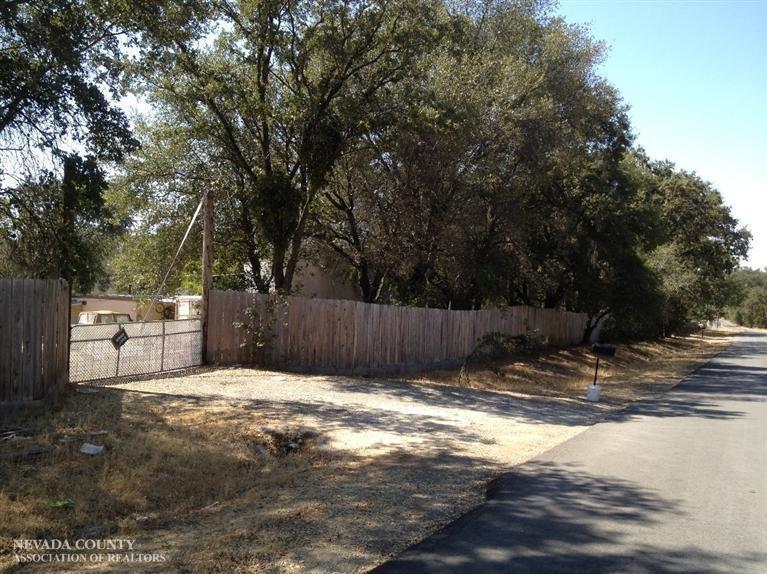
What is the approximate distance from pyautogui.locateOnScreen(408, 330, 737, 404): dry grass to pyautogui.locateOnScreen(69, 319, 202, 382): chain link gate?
19.2 feet

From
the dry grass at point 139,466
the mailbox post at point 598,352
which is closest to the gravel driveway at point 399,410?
the mailbox post at point 598,352

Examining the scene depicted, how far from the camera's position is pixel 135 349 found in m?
13.1

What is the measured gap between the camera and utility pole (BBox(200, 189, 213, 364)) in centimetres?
1527

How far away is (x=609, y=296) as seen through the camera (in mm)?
28875

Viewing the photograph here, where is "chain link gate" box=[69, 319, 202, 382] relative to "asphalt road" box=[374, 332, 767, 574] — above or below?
above

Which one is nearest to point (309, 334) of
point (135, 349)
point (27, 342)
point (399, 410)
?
point (135, 349)

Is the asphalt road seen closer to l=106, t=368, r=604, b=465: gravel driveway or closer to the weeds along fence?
l=106, t=368, r=604, b=465: gravel driveway

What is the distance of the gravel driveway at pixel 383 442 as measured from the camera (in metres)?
5.33

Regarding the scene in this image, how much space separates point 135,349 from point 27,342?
4.32 metres

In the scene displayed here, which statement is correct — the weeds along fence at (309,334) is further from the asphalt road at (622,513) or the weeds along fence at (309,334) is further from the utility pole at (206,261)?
the asphalt road at (622,513)

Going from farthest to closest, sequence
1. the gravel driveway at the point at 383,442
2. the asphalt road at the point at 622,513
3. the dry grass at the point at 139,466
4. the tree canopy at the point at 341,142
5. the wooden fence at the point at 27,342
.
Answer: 1. the tree canopy at the point at 341,142
2. the wooden fence at the point at 27,342
3. the dry grass at the point at 139,466
4. the gravel driveway at the point at 383,442
5. the asphalt road at the point at 622,513

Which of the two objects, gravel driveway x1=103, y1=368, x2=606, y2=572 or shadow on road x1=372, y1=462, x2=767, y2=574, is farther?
Result: gravel driveway x1=103, y1=368, x2=606, y2=572

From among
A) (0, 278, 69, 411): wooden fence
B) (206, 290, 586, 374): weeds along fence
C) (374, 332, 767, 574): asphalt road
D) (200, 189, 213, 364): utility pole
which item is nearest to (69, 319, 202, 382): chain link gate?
(200, 189, 213, 364): utility pole

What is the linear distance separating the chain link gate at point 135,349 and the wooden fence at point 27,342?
1922 mm
